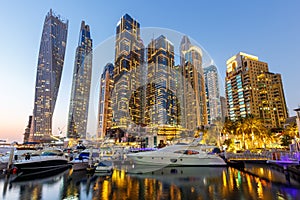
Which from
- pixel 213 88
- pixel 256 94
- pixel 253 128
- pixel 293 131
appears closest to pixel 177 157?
pixel 213 88

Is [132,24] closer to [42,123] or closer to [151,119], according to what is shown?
[151,119]

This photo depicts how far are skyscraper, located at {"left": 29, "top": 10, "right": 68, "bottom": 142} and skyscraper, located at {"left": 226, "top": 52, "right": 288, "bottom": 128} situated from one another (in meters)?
94.9

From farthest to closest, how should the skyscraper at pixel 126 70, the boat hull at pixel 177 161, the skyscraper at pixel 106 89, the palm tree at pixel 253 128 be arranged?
the palm tree at pixel 253 128
the skyscraper at pixel 126 70
the boat hull at pixel 177 161
the skyscraper at pixel 106 89

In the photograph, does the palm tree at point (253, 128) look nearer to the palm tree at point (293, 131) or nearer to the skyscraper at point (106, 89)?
the palm tree at point (293, 131)

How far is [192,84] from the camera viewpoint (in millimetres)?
19156

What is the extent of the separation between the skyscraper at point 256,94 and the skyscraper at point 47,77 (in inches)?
3736

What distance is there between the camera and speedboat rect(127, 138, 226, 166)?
1564 centimetres

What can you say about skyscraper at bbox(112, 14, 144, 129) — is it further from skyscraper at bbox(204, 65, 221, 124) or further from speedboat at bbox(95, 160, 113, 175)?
skyscraper at bbox(204, 65, 221, 124)

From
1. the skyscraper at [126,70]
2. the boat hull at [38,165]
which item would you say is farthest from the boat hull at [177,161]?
the boat hull at [38,165]

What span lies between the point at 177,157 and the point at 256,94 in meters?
83.7

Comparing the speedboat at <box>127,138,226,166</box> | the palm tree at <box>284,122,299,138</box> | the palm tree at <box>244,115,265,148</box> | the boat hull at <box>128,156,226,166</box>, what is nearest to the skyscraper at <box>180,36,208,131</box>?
the speedboat at <box>127,138,226,166</box>

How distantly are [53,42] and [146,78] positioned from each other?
417ft

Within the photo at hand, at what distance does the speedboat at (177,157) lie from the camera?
51.3ft

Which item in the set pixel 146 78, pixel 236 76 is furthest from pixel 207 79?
pixel 236 76
